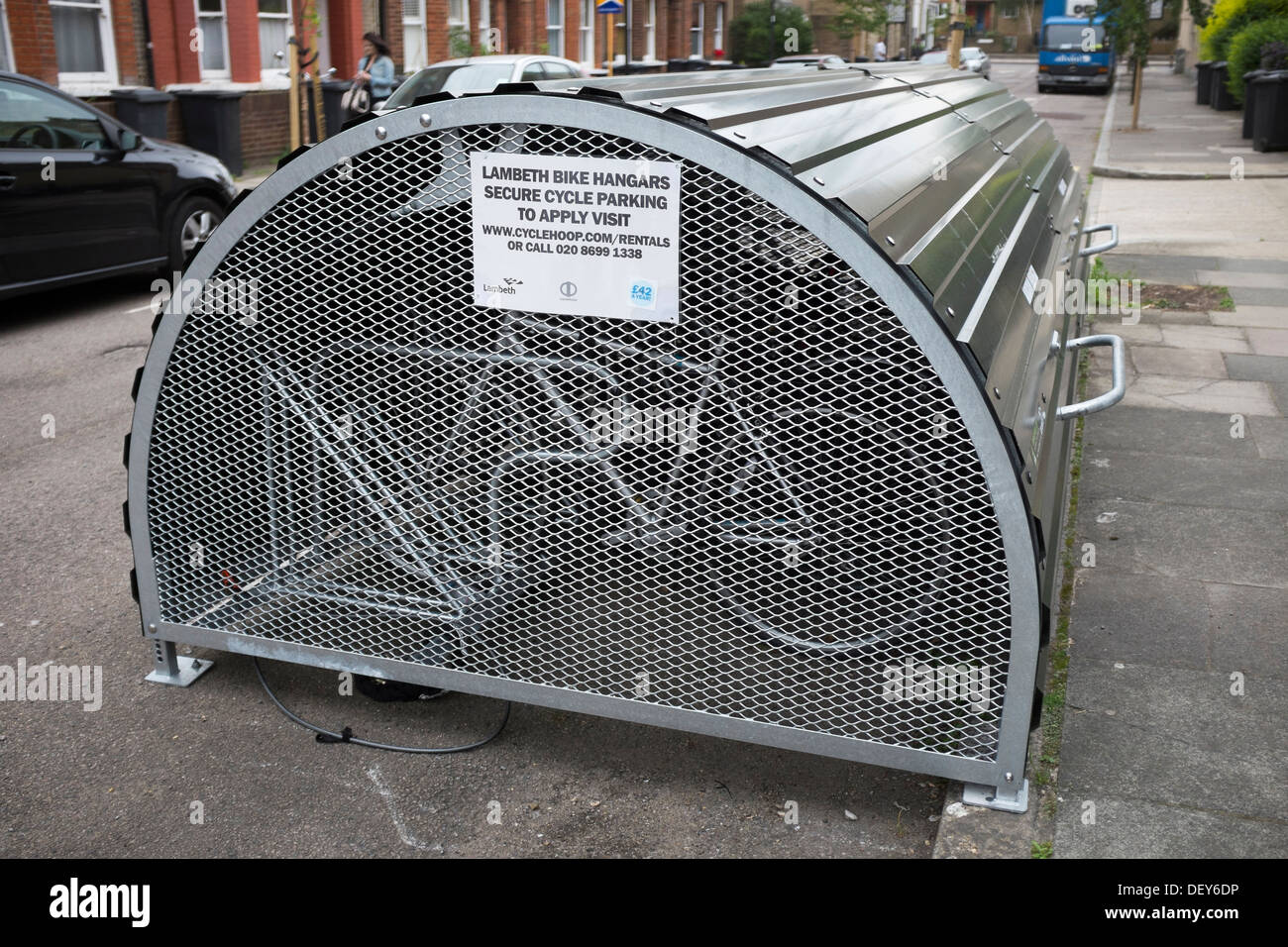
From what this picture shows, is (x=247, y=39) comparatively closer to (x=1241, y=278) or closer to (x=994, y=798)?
(x=1241, y=278)

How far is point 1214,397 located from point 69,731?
240 inches

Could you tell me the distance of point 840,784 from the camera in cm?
329

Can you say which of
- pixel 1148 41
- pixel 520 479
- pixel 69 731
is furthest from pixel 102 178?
pixel 1148 41

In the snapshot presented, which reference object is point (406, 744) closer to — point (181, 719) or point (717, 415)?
point (181, 719)

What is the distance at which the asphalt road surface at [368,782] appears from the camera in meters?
3.05

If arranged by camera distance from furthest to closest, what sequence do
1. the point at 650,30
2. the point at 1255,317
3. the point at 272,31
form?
the point at 650,30 → the point at 272,31 → the point at 1255,317

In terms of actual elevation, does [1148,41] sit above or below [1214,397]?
above

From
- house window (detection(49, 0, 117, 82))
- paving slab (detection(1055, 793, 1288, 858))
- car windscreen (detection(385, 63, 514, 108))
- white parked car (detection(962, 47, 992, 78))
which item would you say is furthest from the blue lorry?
paving slab (detection(1055, 793, 1288, 858))

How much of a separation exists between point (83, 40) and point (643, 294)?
53.7 ft

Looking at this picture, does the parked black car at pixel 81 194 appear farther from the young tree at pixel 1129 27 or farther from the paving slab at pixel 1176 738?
the young tree at pixel 1129 27

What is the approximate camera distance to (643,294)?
287cm

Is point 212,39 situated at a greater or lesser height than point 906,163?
greater

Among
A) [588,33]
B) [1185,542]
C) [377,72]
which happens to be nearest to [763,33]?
[588,33]

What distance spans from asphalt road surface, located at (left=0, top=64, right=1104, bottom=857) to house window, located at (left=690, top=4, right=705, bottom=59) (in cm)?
3878
